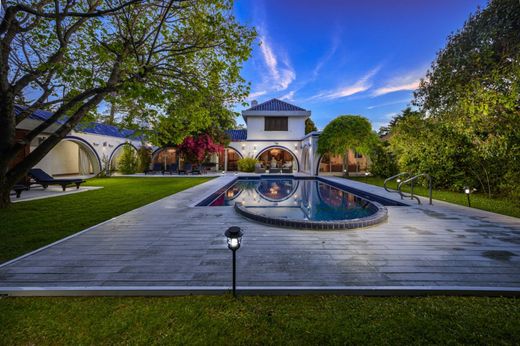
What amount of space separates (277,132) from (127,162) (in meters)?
14.0

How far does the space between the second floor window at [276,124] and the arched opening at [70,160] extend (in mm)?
15057

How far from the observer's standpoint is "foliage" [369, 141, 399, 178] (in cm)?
1602

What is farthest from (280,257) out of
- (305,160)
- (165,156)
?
(165,156)

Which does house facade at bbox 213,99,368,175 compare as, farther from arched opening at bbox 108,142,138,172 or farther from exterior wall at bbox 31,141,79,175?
exterior wall at bbox 31,141,79,175

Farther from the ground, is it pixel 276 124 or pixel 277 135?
pixel 276 124

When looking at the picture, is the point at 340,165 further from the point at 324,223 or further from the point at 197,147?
the point at 324,223

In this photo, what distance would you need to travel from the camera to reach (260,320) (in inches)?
86.1

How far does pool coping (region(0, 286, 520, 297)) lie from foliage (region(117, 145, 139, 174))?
1934 centimetres

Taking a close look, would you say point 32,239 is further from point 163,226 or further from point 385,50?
point 385,50

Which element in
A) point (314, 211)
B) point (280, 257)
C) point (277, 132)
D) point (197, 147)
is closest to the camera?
point (280, 257)

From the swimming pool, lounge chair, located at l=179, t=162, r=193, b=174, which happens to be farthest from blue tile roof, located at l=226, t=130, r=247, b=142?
the swimming pool

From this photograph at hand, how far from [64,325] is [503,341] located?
152 inches

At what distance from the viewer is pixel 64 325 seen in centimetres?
210

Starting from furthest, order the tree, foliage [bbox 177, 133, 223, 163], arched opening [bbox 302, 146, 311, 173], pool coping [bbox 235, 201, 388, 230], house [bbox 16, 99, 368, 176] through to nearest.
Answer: arched opening [bbox 302, 146, 311, 173] < foliage [bbox 177, 133, 223, 163] < house [bbox 16, 99, 368, 176] < the tree < pool coping [bbox 235, 201, 388, 230]
